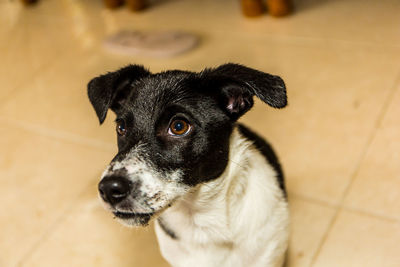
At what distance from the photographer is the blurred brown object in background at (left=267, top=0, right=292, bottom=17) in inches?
121

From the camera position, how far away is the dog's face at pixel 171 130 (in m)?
1.22

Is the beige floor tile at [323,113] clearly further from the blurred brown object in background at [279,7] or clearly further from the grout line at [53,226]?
the grout line at [53,226]

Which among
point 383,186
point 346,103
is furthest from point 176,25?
point 383,186

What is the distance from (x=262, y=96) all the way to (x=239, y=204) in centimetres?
38

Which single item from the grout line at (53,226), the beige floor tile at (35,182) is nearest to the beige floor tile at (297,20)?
the beige floor tile at (35,182)

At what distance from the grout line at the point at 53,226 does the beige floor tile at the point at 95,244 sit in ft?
0.04

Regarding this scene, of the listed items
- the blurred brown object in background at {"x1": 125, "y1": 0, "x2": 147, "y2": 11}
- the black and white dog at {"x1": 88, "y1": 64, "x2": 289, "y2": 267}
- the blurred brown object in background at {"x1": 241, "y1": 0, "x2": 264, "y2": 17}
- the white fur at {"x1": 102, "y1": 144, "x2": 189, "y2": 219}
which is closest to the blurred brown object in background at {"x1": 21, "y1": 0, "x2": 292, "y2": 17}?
the blurred brown object in background at {"x1": 241, "y1": 0, "x2": 264, "y2": 17}

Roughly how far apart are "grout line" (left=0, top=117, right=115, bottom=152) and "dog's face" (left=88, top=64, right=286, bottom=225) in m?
1.02

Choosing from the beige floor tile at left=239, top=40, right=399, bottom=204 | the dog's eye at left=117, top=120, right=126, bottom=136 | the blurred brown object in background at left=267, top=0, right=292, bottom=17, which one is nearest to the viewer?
the dog's eye at left=117, top=120, right=126, bottom=136

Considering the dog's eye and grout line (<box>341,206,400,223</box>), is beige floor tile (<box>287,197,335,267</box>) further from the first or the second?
the dog's eye

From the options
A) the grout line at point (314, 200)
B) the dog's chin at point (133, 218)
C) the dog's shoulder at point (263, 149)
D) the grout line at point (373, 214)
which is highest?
the dog's shoulder at point (263, 149)

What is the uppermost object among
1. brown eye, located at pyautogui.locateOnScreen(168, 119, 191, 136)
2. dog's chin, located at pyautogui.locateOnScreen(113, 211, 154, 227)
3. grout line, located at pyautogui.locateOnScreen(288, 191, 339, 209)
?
brown eye, located at pyautogui.locateOnScreen(168, 119, 191, 136)

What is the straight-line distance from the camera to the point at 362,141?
7.04 feet

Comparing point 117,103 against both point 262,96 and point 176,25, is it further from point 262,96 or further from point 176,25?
point 176,25
